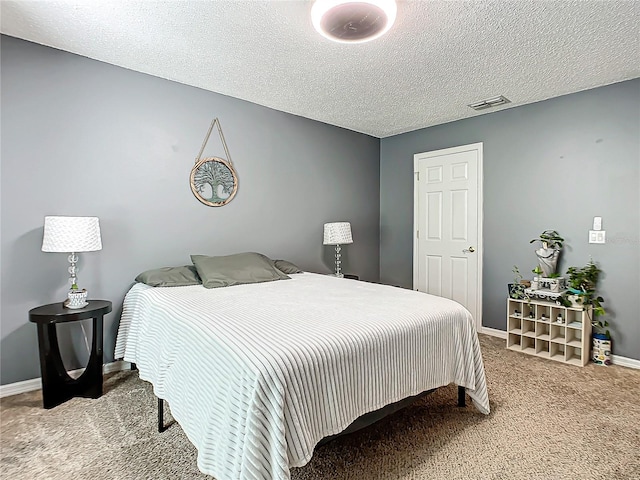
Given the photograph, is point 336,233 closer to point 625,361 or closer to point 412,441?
point 412,441

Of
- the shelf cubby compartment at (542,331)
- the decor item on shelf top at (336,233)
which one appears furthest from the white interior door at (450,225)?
the decor item on shelf top at (336,233)

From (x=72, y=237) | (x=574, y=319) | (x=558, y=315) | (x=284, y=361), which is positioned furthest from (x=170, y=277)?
(x=574, y=319)

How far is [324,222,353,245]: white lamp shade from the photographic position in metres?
3.98

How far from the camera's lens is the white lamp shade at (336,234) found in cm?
398

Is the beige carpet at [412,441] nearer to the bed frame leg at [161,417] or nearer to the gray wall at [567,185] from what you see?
the bed frame leg at [161,417]

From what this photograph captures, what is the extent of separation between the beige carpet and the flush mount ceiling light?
7.32 feet

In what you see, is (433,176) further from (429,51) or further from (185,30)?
(185,30)

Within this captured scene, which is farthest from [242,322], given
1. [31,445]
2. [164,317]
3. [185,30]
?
[185,30]

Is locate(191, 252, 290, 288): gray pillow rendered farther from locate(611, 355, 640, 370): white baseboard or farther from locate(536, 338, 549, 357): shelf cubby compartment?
locate(611, 355, 640, 370): white baseboard

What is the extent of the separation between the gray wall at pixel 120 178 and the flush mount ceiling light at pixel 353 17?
1.65m

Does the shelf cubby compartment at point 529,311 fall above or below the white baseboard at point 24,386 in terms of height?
above

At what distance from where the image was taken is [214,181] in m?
3.37

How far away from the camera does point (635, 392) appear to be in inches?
97.8

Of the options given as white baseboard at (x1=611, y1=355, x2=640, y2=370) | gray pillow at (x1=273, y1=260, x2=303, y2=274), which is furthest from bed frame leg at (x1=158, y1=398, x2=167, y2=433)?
white baseboard at (x1=611, y1=355, x2=640, y2=370)
